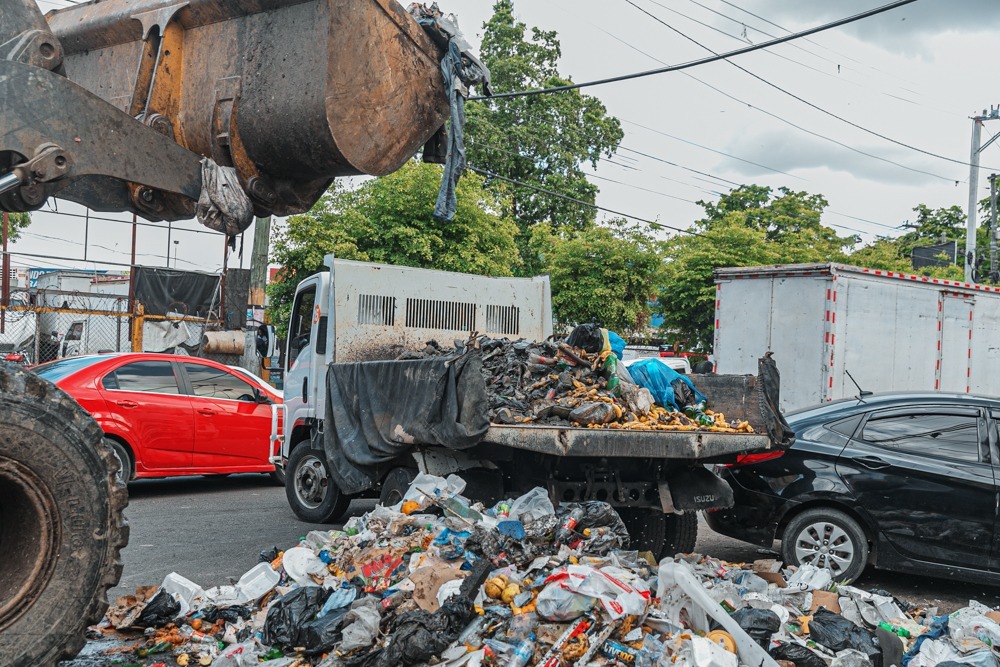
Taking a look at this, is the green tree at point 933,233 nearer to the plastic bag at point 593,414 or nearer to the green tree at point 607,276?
the green tree at point 607,276

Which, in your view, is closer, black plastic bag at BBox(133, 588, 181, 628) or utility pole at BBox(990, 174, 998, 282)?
black plastic bag at BBox(133, 588, 181, 628)

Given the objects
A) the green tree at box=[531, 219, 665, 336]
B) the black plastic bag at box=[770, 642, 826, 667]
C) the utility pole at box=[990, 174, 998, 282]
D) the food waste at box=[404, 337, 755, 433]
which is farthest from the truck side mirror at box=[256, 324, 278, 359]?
the utility pole at box=[990, 174, 998, 282]

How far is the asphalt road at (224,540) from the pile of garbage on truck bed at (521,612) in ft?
3.13

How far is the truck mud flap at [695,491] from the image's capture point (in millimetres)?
6889

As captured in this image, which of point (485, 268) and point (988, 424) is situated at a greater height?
point (485, 268)

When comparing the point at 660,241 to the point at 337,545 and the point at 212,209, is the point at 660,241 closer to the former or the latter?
the point at 337,545

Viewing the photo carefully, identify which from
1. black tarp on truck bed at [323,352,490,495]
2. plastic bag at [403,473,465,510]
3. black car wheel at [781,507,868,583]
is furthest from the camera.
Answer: black car wheel at [781,507,868,583]

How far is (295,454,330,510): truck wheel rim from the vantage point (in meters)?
8.92

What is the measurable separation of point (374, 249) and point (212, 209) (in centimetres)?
1496

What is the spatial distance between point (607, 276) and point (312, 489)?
17.0 meters

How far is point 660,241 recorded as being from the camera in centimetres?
2606

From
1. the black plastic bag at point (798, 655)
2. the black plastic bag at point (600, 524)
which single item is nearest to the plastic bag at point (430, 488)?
the black plastic bag at point (600, 524)

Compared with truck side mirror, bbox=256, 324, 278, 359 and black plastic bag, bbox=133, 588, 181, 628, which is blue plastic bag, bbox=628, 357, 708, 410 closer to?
black plastic bag, bbox=133, 588, 181, 628

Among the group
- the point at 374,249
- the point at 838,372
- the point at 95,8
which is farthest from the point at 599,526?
the point at 374,249
